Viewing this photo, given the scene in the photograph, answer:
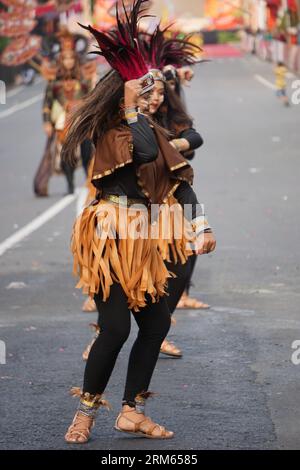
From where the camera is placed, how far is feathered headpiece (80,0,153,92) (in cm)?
645

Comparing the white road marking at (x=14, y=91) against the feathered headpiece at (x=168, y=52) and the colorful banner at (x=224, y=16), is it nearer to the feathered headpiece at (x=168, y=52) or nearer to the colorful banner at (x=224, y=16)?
the feathered headpiece at (x=168, y=52)

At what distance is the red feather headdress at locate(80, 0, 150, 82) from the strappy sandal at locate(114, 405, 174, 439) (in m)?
1.68

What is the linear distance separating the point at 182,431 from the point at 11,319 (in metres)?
3.44

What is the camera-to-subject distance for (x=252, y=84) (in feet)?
148

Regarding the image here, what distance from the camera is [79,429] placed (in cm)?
654

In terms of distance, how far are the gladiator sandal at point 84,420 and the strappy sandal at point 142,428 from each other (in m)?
0.14

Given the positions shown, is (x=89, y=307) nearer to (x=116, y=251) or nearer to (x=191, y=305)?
(x=191, y=305)

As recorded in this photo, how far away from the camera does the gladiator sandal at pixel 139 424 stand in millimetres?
6609

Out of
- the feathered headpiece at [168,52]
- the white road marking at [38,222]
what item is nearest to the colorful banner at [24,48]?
the white road marking at [38,222]

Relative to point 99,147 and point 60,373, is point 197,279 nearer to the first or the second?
point 60,373

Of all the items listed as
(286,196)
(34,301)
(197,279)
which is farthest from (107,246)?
(286,196)

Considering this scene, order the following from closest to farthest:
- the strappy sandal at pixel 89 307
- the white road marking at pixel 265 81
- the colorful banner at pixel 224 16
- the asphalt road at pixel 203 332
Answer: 1. the asphalt road at pixel 203 332
2. the strappy sandal at pixel 89 307
3. the white road marking at pixel 265 81
4. the colorful banner at pixel 224 16
